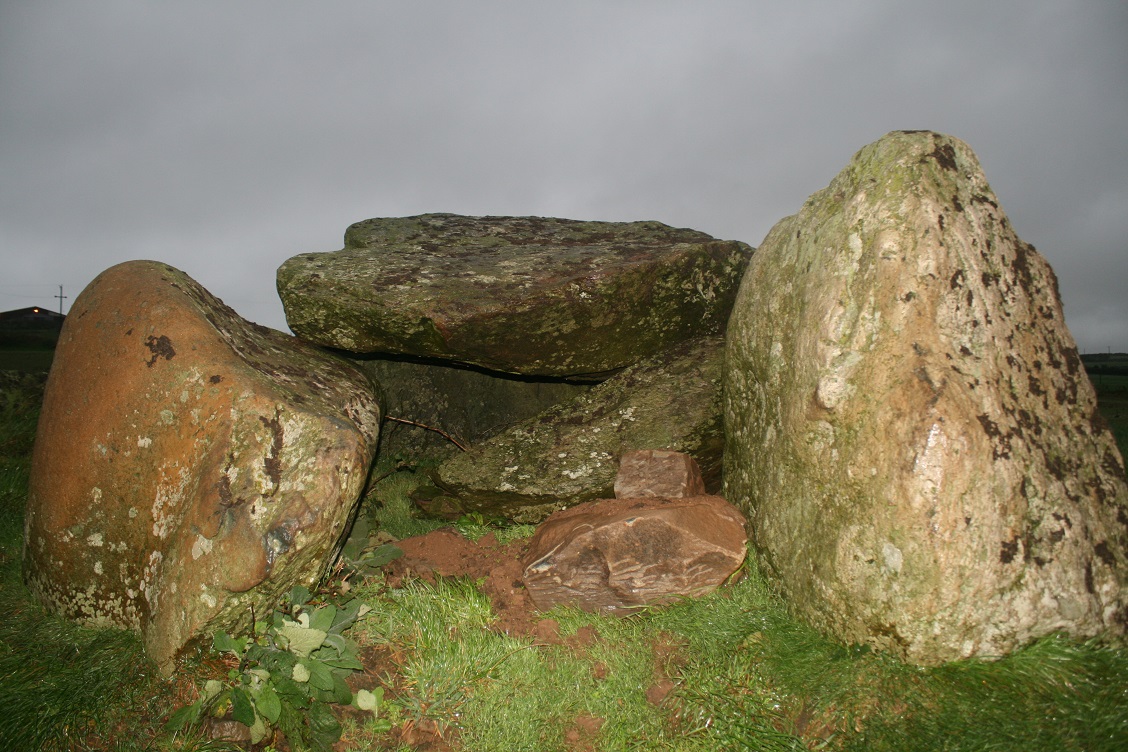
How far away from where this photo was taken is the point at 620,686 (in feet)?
12.2

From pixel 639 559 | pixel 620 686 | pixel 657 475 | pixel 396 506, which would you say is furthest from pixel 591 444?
pixel 620 686

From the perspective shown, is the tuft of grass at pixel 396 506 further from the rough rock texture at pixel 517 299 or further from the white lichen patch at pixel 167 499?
the white lichen patch at pixel 167 499

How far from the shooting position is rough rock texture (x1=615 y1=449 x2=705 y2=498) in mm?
4812

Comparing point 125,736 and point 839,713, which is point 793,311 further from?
point 125,736

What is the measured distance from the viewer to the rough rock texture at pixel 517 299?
559 cm

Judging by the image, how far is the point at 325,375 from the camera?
512 centimetres

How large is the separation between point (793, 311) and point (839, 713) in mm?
2123

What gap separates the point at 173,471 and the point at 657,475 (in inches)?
120

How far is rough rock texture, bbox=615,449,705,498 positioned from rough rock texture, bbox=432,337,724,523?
0.24 m

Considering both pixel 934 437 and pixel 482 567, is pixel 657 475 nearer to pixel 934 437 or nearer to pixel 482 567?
pixel 482 567

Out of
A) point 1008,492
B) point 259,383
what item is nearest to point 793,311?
point 1008,492

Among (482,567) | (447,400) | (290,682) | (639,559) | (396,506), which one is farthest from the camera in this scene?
(447,400)

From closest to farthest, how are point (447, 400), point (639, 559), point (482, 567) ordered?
point (639, 559) < point (482, 567) < point (447, 400)

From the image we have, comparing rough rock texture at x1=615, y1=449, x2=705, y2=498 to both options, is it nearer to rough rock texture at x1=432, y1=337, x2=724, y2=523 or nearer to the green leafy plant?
rough rock texture at x1=432, y1=337, x2=724, y2=523
